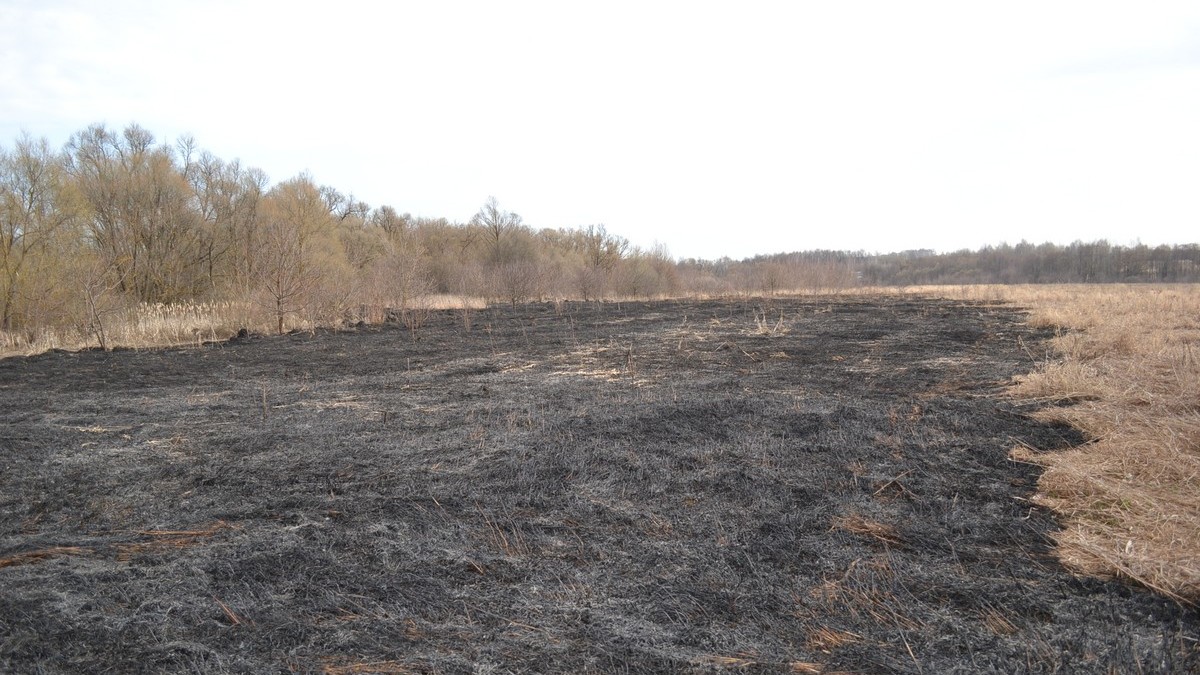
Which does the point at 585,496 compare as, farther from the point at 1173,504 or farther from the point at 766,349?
the point at 766,349

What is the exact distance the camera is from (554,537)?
3234 mm

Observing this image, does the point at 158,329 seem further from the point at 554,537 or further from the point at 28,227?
the point at 554,537

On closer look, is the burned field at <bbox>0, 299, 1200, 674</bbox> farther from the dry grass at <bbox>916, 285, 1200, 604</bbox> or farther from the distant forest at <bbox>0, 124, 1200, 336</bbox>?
the distant forest at <bbox>0, 124, 1200, 336</bbox>

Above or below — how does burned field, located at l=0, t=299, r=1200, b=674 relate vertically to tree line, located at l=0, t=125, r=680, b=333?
below

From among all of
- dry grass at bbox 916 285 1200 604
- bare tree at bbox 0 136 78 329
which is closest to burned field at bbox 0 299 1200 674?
dry grass at bbox 916 285 1200 604

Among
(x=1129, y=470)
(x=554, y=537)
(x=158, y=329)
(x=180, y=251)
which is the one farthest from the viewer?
(x=180, y=251)

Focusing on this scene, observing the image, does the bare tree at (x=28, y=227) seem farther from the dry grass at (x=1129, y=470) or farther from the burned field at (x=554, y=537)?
the dry grass at (x=1129, y=470)

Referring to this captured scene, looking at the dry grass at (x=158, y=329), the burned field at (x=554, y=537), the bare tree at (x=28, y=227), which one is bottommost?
the burned field at (x=554, y=537)

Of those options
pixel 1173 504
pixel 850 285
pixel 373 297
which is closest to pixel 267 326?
pixel 373 297

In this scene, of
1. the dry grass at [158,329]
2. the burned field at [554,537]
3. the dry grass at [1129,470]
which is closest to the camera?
the burned field at [554,537]

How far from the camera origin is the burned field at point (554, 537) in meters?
2.25

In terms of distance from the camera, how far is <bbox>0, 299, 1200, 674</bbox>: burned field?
225cm

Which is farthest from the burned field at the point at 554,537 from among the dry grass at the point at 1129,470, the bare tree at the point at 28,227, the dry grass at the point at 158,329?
the bare tree at the point at 28,227

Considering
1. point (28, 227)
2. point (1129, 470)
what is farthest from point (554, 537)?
point (28, 227)
